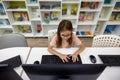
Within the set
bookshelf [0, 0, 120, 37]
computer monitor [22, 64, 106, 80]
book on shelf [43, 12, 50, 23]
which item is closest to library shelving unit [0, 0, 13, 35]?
bookshelf [0, 0, 120, 37]

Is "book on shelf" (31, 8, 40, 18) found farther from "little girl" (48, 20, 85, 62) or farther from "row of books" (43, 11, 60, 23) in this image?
"little girl" (48, 20, 85, 62)

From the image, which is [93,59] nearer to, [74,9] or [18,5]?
[74,9]

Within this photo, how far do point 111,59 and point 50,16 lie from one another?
1.85m

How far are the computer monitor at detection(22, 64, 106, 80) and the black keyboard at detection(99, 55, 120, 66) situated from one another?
0.47 meters

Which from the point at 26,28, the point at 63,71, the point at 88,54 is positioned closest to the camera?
the point at 63,71

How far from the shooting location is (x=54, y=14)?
8.11 ft

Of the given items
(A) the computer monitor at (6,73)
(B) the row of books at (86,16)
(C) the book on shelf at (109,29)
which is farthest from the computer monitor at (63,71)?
(C) the book on shelf at (109,29)

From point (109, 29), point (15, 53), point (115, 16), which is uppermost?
point (115, 16)

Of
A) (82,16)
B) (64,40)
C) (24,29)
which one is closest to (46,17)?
(24,29)

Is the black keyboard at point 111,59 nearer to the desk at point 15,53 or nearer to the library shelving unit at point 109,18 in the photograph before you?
the desk at point 15,53

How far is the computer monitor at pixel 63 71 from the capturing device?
0.51 m

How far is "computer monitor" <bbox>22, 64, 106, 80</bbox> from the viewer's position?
0.51 m

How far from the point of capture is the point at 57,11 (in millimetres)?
2365

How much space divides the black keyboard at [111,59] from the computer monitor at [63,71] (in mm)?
470
